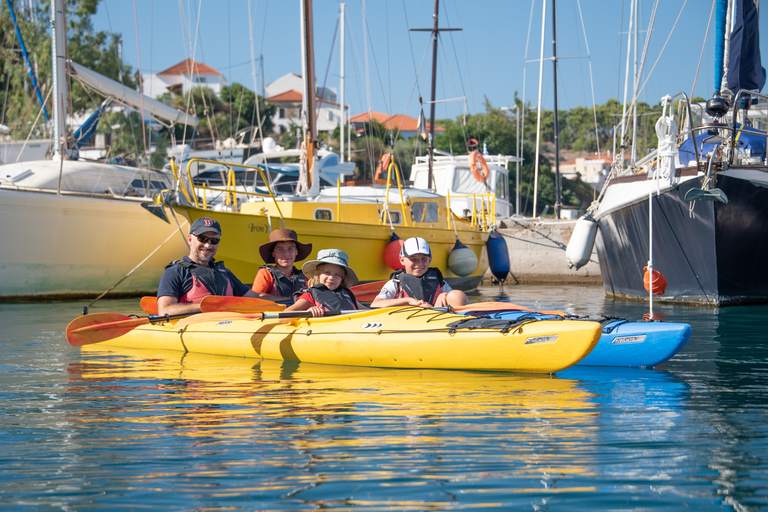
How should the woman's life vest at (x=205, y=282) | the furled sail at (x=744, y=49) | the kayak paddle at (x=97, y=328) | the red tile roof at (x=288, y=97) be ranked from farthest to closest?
the red tile roof at (x=288, y=97)
the furled sail at (x=744, y=49)
the kayak paddle at (x=97, y=328)
the woman's life vest at (x=205, y=282)

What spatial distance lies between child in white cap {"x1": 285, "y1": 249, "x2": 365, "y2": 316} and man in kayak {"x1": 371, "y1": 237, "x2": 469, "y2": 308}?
0.31 meters

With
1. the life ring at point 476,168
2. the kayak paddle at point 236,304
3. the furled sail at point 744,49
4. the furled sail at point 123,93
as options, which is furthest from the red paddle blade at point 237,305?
the life ring at point 476,168

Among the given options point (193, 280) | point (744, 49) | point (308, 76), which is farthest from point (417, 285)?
point (744, 49)

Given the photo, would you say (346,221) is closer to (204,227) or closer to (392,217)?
(392,217)

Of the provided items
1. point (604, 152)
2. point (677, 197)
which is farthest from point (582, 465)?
point (604, 152)

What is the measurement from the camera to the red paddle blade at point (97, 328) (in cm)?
791

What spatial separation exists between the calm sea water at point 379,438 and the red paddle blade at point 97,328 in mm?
1058

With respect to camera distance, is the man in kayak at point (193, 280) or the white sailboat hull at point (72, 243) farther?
the white sailboat hull at point (72, 243)

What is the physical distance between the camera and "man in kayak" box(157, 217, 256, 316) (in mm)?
7152

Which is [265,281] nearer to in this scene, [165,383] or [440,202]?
A: [165,383]

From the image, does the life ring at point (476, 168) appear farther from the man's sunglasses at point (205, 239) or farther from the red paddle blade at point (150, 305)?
the man's sunglasses at point (205, 239)

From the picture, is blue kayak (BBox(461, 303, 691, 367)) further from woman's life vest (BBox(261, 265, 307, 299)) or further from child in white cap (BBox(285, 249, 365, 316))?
woman's life vest (BBox(261, 265, 307, 299))

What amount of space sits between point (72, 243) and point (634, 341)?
11.1 metres

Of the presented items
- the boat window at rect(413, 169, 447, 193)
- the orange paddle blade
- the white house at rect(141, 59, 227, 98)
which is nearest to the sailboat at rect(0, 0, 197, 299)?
the orange paddle blade
